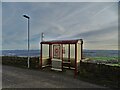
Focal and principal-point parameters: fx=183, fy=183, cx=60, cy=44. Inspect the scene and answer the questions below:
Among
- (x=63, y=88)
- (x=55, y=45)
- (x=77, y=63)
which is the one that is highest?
(x=55, y=45)

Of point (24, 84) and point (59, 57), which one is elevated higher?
point (59, 57)

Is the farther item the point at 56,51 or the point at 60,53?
the point at 56,51

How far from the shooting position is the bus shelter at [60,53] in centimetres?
1410

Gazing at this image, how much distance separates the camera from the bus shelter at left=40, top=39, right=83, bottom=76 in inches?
555

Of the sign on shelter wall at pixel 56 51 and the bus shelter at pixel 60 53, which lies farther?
the sign on shelter wall at pixel 56 51

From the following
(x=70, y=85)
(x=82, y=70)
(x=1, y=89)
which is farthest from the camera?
(x=82, y=70)

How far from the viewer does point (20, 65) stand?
1833 cm

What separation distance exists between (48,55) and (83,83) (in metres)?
6.64

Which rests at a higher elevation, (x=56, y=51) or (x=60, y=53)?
(x=56, y=51)

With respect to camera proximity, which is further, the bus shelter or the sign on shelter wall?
the sign on shelter wall

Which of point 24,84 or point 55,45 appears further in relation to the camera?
point 55,45

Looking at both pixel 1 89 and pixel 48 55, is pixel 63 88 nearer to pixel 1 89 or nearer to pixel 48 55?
pixel 1 89

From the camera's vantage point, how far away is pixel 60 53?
15023 millimetres

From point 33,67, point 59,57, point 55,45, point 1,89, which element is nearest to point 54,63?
point 59,57
